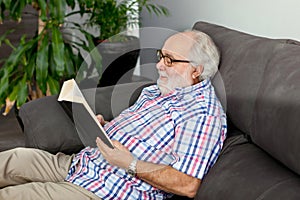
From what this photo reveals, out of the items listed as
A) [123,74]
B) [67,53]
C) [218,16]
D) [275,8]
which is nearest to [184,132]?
[275,8]

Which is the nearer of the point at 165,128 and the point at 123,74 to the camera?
the point at 165,128

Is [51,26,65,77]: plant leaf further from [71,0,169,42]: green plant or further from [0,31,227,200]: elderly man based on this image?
[0,31,227,200]: elderly man

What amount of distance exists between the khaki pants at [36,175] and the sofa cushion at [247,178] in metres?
0.43

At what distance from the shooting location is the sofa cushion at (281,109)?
139cm

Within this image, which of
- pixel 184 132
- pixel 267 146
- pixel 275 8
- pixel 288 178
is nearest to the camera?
pixel 288 178

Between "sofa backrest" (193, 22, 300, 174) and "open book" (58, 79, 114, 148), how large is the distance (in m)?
0.45

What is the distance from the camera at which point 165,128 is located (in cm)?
179

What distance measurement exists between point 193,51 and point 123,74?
158cm

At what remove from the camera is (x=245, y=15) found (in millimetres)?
2592

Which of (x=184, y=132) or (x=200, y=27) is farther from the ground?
(x=200, y=27)

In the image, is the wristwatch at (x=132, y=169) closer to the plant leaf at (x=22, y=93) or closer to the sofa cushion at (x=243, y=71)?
the sofa cushion at (x=243, y=71)

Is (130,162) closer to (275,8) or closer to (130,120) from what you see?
(130,120)

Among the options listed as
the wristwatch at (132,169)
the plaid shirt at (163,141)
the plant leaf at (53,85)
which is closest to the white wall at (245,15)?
the plaid shirt at (163,141)

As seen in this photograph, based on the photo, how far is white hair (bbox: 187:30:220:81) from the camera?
190cm
